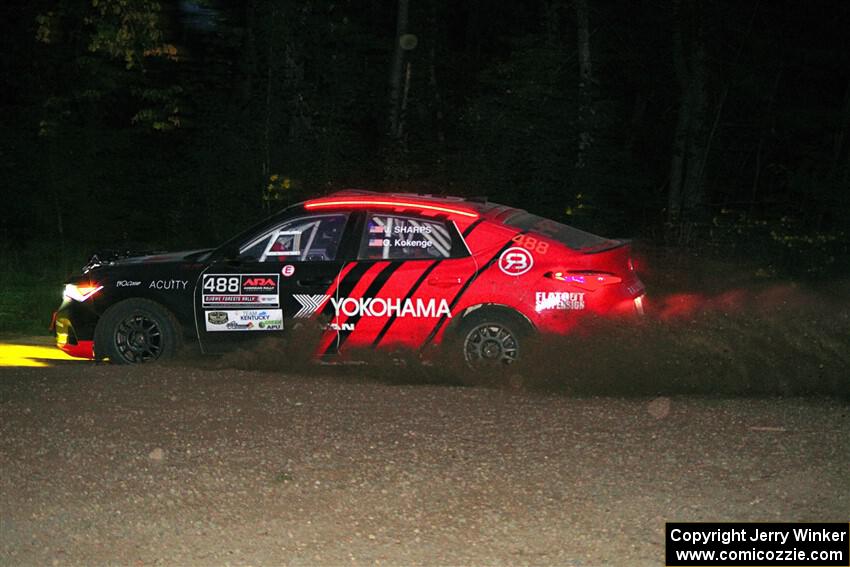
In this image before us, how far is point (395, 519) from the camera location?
5.88m

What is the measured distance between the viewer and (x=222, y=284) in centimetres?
1002

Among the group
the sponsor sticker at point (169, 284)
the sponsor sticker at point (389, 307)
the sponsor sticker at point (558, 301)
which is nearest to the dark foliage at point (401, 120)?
the sponsor sticker at point (558, 301)

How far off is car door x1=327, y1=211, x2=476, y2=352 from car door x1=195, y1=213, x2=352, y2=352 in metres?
0.16

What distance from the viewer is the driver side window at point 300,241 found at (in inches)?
397

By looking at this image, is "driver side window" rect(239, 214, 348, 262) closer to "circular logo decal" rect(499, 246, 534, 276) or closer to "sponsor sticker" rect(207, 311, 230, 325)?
"sponsor sticker" rect(207, 311, 230, 325)

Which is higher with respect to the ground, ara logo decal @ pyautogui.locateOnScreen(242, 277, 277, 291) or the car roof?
the car roof

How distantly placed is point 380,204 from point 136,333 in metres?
2.37

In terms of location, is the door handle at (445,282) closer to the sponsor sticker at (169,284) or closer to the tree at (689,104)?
the sponsor sticker at (169,284)

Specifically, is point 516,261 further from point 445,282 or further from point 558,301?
point 445,282

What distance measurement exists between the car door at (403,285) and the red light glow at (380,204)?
128mm

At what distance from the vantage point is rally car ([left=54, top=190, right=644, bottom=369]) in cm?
955

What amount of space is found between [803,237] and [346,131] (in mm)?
7878

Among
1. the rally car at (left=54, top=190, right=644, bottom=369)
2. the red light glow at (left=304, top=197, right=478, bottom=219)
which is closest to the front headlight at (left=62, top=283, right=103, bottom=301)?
the rally car at (left=54, top=190, right=644, bottom=369)

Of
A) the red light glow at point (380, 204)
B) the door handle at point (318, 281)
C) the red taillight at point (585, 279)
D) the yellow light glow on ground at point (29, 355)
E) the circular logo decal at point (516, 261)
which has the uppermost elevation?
the red light glow at point (380, 204)
